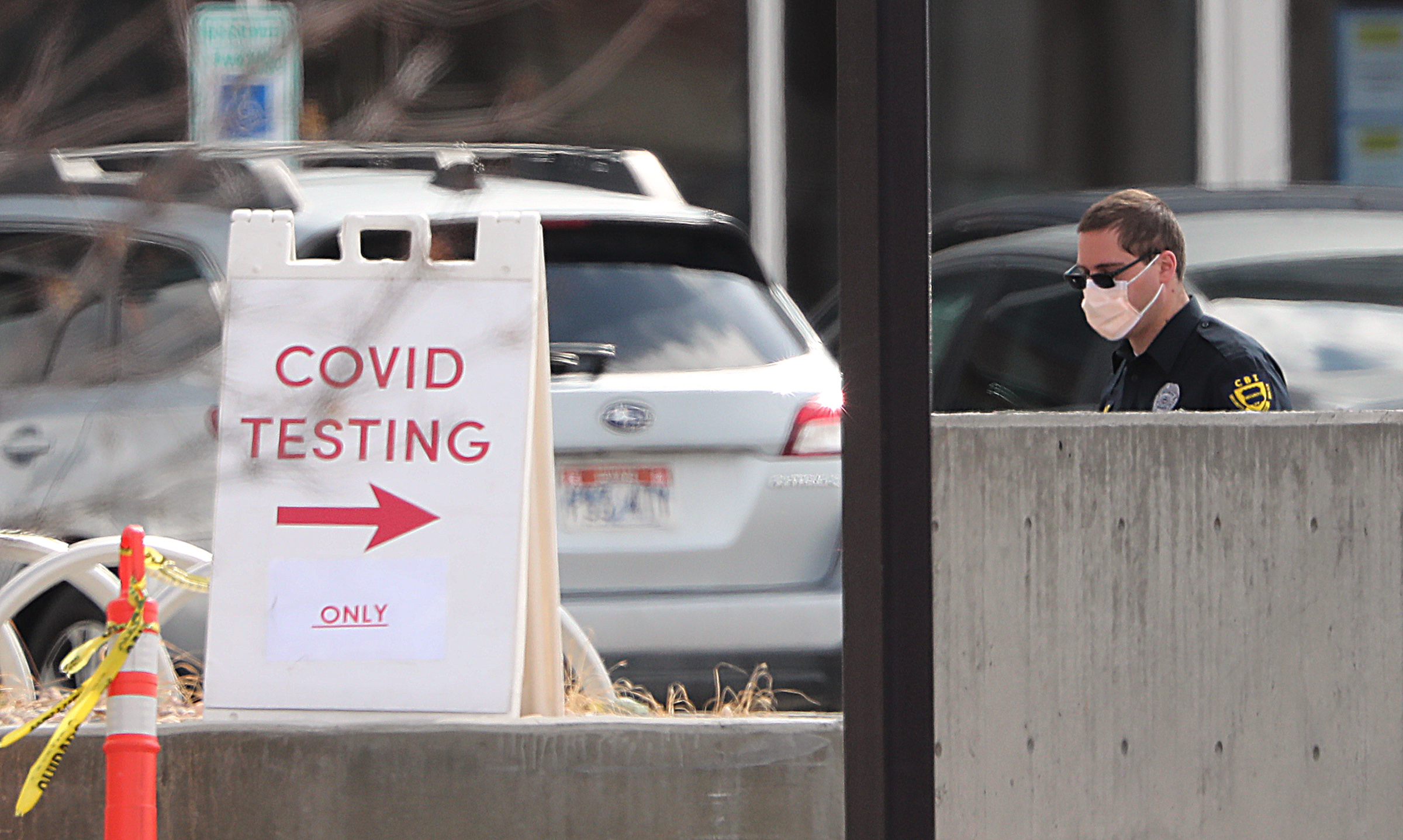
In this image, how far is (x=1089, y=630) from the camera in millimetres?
3453

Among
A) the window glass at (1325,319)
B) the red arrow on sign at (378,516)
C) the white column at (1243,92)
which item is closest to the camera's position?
the red arrow on sign at (378,516)

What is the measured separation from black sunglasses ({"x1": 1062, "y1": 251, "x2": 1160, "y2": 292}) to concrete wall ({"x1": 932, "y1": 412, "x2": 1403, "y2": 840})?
0.78 meters

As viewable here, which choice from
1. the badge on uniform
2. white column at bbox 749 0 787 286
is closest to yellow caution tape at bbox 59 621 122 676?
the badge on uniform

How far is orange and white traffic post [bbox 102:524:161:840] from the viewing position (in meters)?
3.19

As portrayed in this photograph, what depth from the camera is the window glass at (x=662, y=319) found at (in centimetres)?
466

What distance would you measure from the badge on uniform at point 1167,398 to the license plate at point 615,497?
123 cm

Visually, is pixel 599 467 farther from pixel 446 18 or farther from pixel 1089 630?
pixel 446 18

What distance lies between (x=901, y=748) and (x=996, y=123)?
912 cm

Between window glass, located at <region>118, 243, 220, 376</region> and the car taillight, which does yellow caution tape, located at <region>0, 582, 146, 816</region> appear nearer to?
window glass, located at <region>118, 243, 220, 376</region>

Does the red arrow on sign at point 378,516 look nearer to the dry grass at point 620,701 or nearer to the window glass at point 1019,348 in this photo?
the dry grass at point 620,701

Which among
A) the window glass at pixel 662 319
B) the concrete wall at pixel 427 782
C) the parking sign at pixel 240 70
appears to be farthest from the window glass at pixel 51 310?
the window glass at pixel 662 319

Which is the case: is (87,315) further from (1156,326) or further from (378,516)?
(1156,326)

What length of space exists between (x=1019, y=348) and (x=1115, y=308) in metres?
1.15

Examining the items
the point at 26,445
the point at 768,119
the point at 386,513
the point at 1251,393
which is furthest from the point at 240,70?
the point at 768,119
